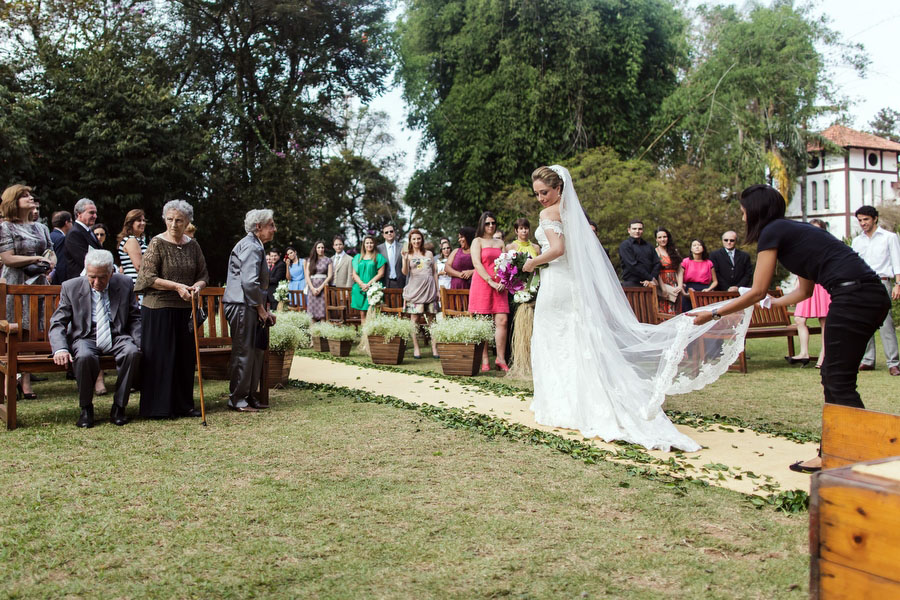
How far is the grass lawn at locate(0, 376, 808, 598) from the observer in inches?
130

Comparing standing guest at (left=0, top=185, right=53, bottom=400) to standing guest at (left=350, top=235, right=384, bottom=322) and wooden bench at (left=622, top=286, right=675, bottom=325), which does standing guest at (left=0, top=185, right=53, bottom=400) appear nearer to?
standing guest at (left=350, top=235, right=384, bottom=322)

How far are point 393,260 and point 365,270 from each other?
1.10 m

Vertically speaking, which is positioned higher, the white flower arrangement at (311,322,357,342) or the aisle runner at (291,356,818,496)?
the white flower arrangement at (311,322,357,342)

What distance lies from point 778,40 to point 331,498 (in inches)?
1581

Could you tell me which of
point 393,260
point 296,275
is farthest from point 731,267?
point 296,275

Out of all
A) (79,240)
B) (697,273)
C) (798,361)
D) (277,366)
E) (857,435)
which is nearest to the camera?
(857,435)

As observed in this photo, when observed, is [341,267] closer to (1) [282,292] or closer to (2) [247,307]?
(1) [282,292]

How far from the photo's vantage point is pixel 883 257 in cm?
1061

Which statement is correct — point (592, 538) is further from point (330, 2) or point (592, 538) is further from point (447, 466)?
point (330, 2)

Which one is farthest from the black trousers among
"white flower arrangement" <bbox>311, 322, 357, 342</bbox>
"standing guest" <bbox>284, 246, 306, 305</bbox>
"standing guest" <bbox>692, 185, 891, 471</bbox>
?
"standing guest" <bbox>284, 246, 306, 305</bbox>

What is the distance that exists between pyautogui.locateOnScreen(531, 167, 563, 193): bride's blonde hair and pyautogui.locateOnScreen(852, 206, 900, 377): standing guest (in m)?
5.14

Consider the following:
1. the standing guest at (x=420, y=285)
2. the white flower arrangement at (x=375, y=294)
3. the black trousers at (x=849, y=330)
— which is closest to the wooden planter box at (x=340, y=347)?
the white flower arrangement at (x=375, y=294)

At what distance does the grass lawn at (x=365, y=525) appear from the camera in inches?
→ 130

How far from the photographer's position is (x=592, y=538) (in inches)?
151
